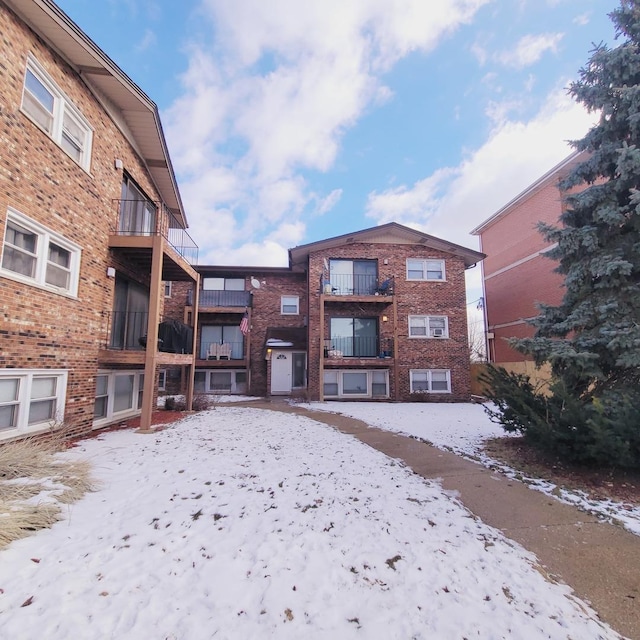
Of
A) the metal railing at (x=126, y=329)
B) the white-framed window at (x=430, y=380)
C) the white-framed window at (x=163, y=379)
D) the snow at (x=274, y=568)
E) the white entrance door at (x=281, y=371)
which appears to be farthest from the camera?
the white entrance door at (x=281, y=371)

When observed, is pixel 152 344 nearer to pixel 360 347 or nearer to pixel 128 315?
pixel 128 315

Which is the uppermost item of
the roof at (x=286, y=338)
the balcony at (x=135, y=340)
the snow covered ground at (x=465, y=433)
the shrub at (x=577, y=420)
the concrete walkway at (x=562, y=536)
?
the roof at (x=286, y=338)

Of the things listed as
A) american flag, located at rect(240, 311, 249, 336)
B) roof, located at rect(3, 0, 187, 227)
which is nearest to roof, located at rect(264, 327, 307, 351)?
american flag, located at rect(240, 311, 249, 336)

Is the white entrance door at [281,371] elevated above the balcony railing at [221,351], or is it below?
below

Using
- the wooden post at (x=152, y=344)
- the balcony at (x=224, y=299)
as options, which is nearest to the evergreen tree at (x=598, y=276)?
the wooden post at (x=152, y=344)

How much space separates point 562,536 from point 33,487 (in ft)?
18.5

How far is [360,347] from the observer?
58.4ft

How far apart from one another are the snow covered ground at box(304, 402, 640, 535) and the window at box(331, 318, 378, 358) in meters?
3.02

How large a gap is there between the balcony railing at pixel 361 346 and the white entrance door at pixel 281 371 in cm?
320

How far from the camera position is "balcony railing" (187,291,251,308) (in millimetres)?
20359

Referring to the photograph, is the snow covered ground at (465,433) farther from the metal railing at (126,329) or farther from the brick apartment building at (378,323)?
the metal railing at (126,329)

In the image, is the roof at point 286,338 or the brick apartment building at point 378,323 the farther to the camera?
the roof at point 286,338

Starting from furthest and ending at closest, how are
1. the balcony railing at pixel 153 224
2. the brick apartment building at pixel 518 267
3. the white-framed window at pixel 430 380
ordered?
the white-framed window at pixel 430 380, the brick apartment building at pixel 518 267, the balcony railing at pixel 153 224

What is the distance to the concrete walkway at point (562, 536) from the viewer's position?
273 cm
